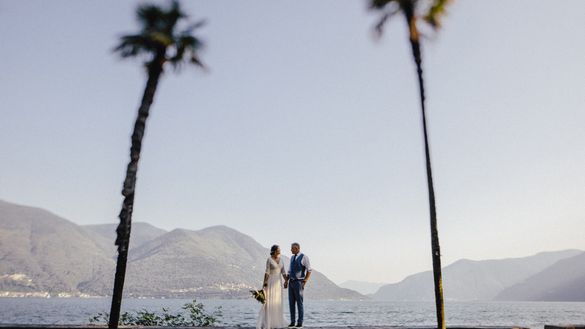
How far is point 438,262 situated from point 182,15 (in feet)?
34.0

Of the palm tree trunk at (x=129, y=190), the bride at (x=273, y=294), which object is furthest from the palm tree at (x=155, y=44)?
the bride at (x=273, y=294)

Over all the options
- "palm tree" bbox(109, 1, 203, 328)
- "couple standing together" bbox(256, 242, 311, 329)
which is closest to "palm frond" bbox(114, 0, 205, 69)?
"palm tree" bbox(109, 1, 203, 328)

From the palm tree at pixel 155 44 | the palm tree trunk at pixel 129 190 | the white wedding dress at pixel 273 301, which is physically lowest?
the white wedding dress at pixel 273 301

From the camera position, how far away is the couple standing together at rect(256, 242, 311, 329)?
12.4 meters

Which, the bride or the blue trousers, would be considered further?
Result: the blue trousers

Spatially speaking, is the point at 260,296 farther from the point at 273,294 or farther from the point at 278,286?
the point at 278,286

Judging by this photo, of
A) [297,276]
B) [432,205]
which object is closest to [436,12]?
[432,205]

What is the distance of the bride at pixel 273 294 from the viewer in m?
12.4

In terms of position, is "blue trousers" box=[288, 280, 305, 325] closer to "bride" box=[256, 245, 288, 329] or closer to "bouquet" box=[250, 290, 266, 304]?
"bride" box=[256, 245, 288, 329]

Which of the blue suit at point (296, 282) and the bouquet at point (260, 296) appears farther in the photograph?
the blue suit at point (296, 282)

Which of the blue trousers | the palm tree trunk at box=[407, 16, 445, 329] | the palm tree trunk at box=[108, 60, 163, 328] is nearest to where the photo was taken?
the palm tree trunk at box=[108, 60, 163, 328]

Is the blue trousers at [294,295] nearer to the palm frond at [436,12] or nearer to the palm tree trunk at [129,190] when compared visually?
the palm tree trunk at [129,190]

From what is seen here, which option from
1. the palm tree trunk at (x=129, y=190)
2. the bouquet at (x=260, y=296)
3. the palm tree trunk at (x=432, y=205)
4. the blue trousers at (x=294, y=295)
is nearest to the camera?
the palm tree trunk at (x=129, y=190)

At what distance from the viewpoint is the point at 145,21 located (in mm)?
13312
